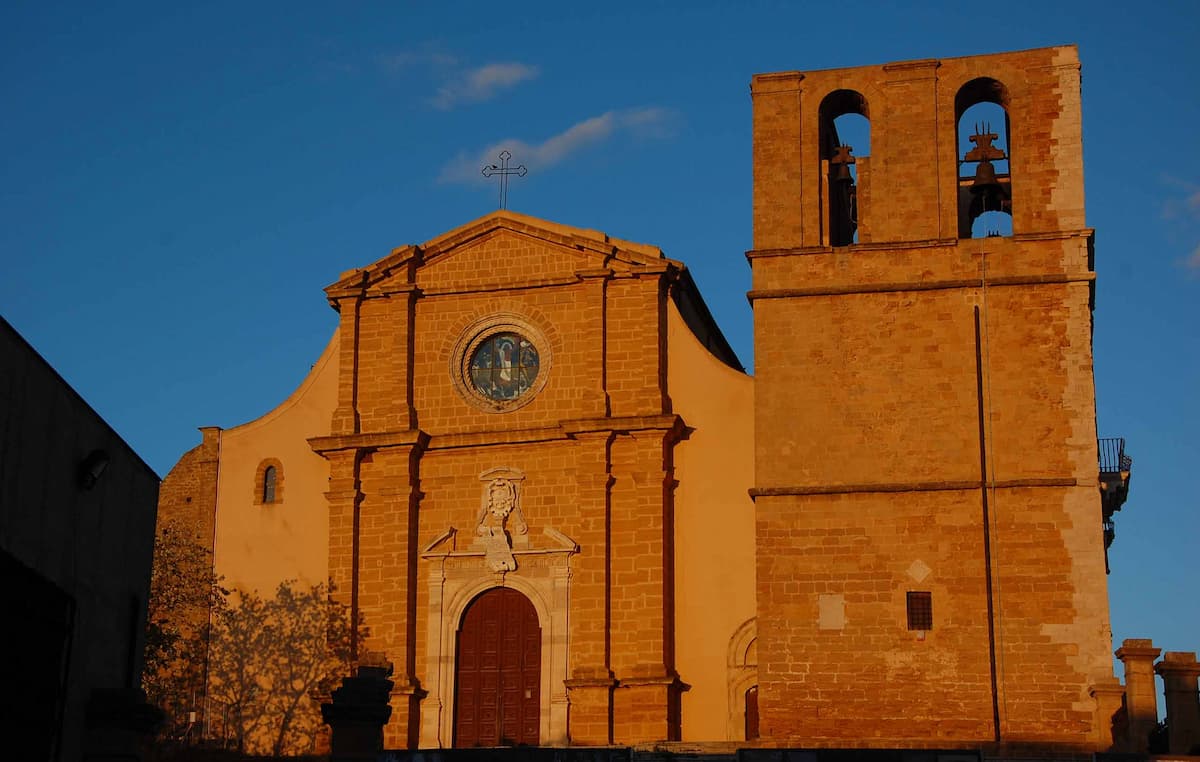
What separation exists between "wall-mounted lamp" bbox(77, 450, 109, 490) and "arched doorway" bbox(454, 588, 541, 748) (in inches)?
524

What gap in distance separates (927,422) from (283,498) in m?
10.1

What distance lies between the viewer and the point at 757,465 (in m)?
25.2

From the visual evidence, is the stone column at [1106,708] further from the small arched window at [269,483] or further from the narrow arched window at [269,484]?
the narrow arched window at [269,484]

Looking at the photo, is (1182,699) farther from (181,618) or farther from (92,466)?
(181,618)

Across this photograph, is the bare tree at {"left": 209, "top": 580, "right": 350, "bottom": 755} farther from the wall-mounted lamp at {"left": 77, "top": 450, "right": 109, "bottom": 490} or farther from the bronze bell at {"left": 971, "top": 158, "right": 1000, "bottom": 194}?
the wall-mounted lamp at {"left": 77, "top": 450, "right": 109, "bottom": 490}

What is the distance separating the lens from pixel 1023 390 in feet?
81.3

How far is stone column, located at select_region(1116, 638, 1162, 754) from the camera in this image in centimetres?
2178

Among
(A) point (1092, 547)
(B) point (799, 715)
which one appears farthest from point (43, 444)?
(A) point (1092, 547)

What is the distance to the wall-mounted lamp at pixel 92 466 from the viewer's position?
14617 mm

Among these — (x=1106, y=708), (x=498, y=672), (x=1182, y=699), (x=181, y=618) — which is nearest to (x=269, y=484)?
(x=181, y=618)

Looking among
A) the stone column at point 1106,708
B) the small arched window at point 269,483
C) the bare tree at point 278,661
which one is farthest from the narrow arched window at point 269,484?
the stone column at point 1106,708

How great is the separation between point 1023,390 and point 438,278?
9.43m

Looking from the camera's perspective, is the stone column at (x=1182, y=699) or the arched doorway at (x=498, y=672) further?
the arched doorway at (x=498, y=672)

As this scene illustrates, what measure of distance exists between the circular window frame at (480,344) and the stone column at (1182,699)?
10.8m
